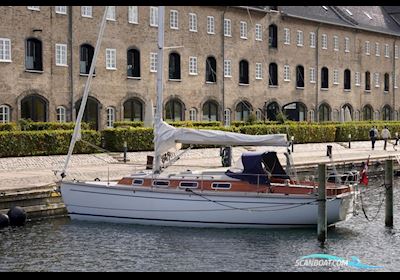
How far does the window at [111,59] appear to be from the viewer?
164 ft

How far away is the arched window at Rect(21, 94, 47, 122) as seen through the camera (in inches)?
1801

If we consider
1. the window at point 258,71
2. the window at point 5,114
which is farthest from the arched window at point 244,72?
the window at point 5,114

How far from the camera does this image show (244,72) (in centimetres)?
6041

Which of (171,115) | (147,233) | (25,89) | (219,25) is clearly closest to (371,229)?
(147,233)

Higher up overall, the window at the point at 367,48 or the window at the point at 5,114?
the window at the point at 367,48

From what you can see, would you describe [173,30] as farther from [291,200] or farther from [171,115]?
A: [291,200]

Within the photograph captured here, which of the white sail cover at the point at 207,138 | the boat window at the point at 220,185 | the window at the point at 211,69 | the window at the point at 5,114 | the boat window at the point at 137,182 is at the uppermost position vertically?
the window at the point at 211,69

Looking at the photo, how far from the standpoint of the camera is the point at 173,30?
54.2 m

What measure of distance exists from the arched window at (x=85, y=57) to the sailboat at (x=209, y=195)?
2171cm

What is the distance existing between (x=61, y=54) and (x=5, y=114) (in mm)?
5601

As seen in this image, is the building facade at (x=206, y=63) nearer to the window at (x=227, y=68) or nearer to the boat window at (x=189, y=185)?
the window at (x=227, y=68)

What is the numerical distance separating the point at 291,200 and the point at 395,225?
15.0 feet

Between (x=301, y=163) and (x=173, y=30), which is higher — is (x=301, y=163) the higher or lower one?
the lower one

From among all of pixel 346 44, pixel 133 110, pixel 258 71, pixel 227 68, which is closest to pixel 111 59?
pixel 133 110
